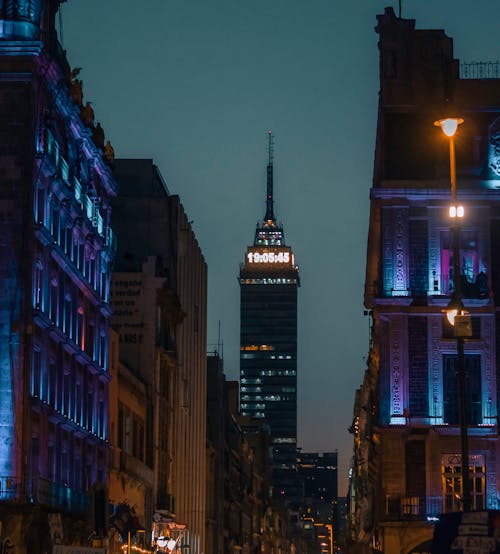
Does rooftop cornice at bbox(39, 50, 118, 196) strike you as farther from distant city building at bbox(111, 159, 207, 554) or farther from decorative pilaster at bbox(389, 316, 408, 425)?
distant city building at bbox(111, 159, 207, 554)

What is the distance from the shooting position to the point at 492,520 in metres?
28.3

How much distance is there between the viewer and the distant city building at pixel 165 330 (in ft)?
285

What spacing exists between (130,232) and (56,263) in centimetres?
3726

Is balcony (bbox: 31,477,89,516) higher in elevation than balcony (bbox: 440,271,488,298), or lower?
lower

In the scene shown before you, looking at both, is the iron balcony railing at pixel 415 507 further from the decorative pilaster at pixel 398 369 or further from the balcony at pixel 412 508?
the decorative pilaster at pixel 398 369

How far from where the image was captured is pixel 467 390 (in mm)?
75125

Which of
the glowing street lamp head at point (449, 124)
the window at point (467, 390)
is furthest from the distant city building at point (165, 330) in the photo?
the glowing street lamp head at point (449, 124)

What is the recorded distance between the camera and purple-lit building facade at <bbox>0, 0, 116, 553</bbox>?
5178 centimetres

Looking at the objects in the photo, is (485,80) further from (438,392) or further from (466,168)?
(438,392)

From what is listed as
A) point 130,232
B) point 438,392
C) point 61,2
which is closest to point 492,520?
point 61,2

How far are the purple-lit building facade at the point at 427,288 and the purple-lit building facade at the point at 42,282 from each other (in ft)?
55.2

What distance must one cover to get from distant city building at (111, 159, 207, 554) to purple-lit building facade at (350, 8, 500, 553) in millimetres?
15913

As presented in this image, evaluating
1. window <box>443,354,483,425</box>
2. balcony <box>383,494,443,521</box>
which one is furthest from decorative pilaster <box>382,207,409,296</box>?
balcony <box>383,494,443,521</box>

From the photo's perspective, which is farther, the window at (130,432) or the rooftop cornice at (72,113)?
the window at (130,432)
